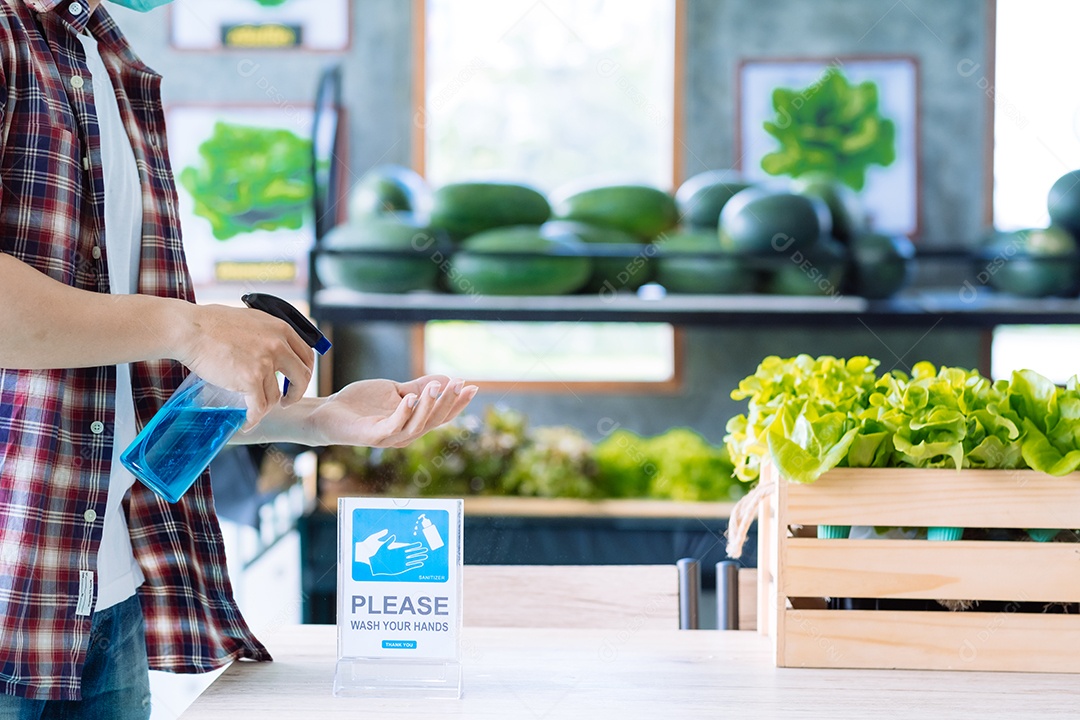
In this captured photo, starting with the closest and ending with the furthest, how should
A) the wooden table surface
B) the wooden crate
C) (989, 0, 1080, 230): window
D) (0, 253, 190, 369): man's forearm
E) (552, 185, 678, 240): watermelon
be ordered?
(0, 253, 190, 369): man's forearm < the wooden table surface < the wooden crate < (552, 185, 678, 240): watermelon < (989, 0, 1080, 230): window

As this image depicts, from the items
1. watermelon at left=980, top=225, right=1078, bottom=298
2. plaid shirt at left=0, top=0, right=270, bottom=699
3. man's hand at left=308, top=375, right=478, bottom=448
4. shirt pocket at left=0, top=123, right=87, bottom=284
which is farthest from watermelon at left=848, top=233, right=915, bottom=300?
shirt pocket at left=0, top=123, right=87, bottom=284

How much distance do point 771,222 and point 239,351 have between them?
5.16 feet

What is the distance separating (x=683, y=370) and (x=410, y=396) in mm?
2419

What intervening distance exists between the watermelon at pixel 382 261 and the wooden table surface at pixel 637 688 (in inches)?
48.1

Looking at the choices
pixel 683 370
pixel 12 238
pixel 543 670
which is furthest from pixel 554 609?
pixel 683 370

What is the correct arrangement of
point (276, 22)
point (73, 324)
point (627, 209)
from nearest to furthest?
point (73, 324) → point (627, 209) → point (276, 22)

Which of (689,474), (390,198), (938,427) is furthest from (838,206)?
(938,427)

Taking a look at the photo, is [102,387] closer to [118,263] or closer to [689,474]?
[118,263]

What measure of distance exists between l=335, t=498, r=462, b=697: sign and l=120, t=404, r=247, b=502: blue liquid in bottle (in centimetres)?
13

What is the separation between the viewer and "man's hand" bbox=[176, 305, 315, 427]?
2.58 feet

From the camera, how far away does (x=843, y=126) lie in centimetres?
308

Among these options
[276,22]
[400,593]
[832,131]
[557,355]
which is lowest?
[400,593]

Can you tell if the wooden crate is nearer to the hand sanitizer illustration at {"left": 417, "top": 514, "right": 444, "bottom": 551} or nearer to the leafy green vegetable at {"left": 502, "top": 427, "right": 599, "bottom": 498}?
the hand sanitizer illustration at {"left": 417, "top": 514, "right": 444, "bottom": 551}

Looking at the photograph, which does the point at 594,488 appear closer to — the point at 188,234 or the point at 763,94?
the point at 763,94
